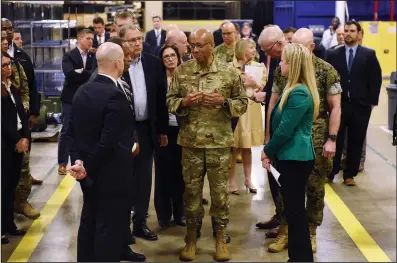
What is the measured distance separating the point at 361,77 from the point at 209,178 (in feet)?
8.96

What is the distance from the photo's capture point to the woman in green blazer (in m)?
4.34

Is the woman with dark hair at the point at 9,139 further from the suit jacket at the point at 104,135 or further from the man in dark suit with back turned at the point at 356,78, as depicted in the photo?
the man in dark suit with back turned at the point at 356,78

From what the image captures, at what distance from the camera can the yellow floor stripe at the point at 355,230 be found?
5.28m

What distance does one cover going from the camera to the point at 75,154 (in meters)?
4.21

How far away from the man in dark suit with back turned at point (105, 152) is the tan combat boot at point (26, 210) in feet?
6.33

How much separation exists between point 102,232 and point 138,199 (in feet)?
4.18

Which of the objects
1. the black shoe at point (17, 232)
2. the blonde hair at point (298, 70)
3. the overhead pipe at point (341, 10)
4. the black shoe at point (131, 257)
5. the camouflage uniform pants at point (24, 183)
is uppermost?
the overhead pipe at point (341, 10)

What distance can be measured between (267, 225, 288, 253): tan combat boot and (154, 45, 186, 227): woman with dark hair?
0.93m

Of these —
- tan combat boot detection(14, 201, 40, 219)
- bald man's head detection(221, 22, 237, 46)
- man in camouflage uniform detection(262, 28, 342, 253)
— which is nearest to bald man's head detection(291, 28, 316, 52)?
man in camouflage uniform detection(262, 28, 342, 253)

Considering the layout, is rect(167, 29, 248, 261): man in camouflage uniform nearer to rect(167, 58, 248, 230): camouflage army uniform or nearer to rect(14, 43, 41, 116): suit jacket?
rect(167, 58, 248, 230): camouflage army uniform

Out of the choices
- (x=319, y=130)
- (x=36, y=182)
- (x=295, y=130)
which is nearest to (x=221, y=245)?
(x=319, y=130)

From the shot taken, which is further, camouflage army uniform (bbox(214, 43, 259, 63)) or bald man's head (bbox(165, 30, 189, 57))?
camouflage army uniform (bbox(214, 43, 259, 63))

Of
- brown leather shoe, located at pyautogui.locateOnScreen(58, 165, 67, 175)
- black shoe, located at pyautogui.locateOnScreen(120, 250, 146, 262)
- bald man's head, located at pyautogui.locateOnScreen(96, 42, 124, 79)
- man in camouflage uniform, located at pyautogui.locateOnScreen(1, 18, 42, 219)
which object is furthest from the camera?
brown leather shoe, located at pyautogui.locateOnScreen(58, 165, 67, 175)

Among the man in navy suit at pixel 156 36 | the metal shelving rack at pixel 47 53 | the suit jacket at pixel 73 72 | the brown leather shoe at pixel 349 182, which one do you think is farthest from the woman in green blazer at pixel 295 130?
the man in navy suit at pixel 156 36
